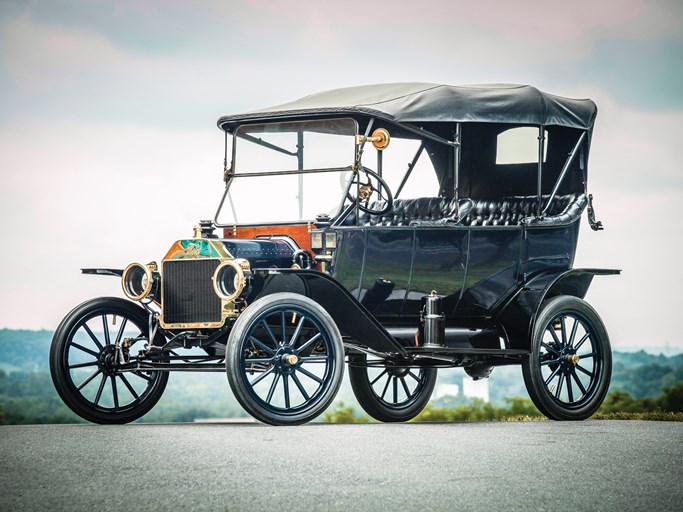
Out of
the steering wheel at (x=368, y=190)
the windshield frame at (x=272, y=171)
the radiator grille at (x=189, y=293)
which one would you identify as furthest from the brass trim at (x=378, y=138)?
the radiator grille at (x=189, y=293)

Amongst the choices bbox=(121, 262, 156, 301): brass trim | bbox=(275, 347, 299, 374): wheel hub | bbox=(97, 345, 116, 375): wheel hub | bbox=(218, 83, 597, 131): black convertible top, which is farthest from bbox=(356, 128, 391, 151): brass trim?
bbox=(97, 345, 116, 375): wheel hub

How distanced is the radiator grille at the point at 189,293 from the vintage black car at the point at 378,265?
0.02 metres

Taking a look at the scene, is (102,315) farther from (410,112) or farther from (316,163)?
(410,112)

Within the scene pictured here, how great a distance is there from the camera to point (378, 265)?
425 inches

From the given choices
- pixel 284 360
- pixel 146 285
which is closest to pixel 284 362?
pixel 284 360

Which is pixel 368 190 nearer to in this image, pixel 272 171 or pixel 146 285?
Result: pixel 272 171

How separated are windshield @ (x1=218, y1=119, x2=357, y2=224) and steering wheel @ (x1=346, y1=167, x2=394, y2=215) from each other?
15 cm

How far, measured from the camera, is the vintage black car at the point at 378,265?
10.1 metres

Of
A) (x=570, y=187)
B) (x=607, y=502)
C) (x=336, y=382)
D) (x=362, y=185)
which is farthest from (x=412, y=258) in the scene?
(x=607, y=502)

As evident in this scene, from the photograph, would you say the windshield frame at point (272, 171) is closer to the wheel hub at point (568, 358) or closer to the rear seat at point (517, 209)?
the rear seat at point (517, 209)

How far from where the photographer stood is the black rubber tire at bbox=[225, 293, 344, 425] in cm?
917

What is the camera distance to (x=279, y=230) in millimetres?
11086

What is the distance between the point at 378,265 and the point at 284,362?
182 centimetres

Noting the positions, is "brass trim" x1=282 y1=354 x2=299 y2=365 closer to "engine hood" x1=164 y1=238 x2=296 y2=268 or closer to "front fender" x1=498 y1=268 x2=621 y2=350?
"engine hood" x1=164 y1=238 x2=296 y2=268
